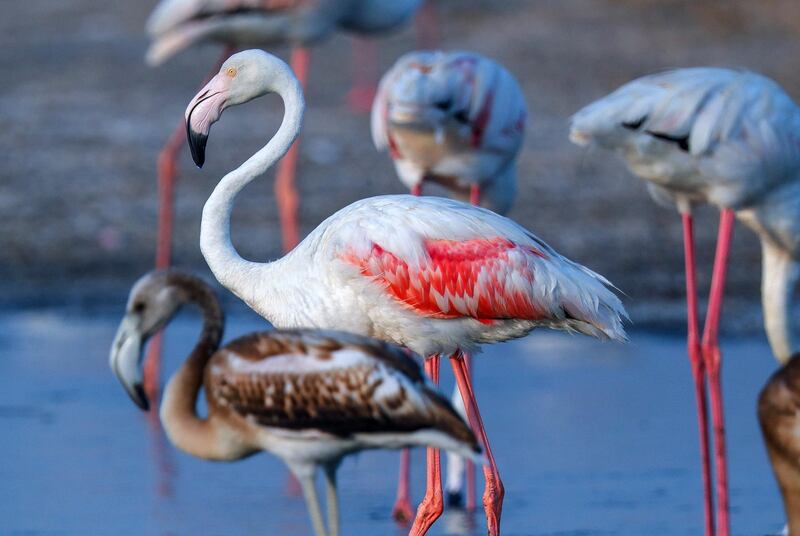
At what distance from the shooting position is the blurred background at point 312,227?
585 centimetres

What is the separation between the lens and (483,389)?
7359mm

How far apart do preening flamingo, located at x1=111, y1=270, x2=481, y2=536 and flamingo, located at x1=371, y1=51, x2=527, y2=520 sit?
1851mm

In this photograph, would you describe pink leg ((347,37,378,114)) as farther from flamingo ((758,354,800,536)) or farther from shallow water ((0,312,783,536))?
flamingo ((758,354,800,536))

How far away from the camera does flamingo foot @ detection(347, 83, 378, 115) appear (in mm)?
14203

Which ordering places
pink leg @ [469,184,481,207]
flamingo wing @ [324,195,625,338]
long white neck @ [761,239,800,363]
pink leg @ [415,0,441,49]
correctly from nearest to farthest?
flamingo wing @ [324,195,625,338]
long white neck @ [761,239,800,363]
pink leg @ [469,184,481,207]
pink leg @ [415,0,441,49]

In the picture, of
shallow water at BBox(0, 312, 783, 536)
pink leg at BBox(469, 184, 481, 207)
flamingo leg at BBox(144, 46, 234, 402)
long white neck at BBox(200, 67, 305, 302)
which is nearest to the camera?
long white neck at BBox(200, 67, 305, 302)

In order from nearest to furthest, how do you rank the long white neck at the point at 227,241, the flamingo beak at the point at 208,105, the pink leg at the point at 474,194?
1. the long white neck at the point at 227,241
2. the flamingo beak at the point at 208,105
3. the pink leg at the point at 474,194

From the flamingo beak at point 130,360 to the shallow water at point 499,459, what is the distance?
2.69ft

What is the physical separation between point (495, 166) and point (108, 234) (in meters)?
4.67

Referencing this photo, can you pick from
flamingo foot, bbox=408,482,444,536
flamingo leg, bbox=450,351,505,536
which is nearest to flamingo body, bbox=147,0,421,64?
flamingo leg, bbox=450,351,505,536

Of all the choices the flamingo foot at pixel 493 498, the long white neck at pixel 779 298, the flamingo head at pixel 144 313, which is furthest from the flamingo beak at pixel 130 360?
the long white neck at pixel 779 298

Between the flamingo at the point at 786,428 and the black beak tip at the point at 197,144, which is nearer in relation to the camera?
the flamingo at the point at 786,428

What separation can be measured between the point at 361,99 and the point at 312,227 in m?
4.09

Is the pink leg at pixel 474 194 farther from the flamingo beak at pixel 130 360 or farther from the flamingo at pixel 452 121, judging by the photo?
the flamingo beak at pixel 130 360
